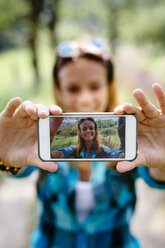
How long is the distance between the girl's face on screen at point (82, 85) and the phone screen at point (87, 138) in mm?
648

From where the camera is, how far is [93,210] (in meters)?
1.32

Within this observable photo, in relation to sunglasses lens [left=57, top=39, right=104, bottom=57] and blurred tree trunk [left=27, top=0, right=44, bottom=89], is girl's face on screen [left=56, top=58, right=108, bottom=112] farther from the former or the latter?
blurred tree trunk [left=27, top=0, right=44, bottom=89]

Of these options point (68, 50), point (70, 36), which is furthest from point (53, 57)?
point (68, 50)

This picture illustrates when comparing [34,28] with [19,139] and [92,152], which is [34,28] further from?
[92,152]

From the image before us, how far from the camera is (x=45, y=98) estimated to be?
6.98 meters

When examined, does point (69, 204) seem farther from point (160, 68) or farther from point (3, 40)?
point (3, 40)

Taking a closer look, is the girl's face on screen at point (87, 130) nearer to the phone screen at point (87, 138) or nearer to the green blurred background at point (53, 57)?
the phone screen at point (87, 138)

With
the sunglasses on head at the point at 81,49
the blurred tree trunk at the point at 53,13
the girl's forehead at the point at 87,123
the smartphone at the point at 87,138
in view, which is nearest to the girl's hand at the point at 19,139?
the smartphone at the point at 87,138

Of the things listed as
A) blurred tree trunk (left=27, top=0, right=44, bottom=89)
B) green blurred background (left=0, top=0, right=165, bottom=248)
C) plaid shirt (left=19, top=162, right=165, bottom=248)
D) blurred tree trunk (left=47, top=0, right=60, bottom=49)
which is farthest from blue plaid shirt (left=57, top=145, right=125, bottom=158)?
blurred tree trunk (left=47, top=0, right=60, bottom=49)

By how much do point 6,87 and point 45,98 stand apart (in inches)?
46.8

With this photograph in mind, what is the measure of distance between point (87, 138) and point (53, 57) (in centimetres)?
1116

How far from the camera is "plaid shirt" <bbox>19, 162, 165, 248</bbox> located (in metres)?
1.31

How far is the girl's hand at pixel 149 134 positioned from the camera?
0.84 metres

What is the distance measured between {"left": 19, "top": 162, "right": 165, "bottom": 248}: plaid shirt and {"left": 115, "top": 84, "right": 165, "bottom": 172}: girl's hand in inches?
15.4
